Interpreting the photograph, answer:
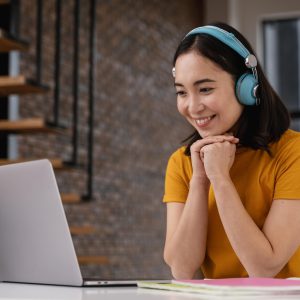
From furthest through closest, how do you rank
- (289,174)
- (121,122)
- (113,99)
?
(121,122) → (113,99) → (289,174)

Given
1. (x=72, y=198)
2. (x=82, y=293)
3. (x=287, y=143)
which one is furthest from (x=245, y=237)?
(x=72, y=198)

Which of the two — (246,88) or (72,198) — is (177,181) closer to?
(246,88)

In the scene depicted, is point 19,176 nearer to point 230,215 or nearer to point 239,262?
point 230,215

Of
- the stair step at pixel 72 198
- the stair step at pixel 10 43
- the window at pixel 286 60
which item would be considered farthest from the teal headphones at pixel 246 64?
the window at pixel 286 60

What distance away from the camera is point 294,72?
8430mm

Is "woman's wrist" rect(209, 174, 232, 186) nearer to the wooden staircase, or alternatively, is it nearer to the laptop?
the laptop

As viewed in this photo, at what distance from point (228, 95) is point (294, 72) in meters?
6.62

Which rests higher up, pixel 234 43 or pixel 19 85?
pixel 234 43

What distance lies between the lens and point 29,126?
13.4 feet

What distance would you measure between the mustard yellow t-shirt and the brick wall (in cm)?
325

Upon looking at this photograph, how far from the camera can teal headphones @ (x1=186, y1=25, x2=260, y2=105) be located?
2008mm

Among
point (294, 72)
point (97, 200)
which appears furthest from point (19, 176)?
point (294, 72)

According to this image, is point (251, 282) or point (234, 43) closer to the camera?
point (251, 282)

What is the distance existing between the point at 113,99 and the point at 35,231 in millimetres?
5050
